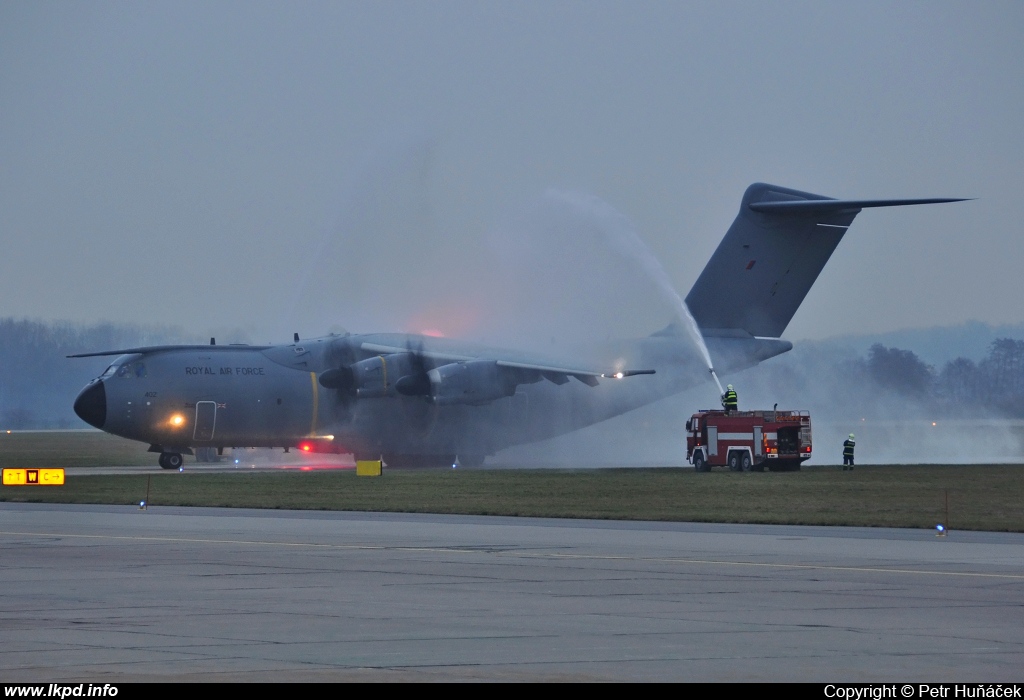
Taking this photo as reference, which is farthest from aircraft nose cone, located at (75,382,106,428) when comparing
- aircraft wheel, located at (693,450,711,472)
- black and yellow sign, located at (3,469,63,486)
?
aircraft wheel, located at (693,450,711,472)

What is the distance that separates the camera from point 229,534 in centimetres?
2370

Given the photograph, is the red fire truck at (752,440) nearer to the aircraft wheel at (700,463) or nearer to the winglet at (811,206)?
the aircraft wheel at (700,463)

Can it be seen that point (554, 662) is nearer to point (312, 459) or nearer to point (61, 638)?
point (61, 638)

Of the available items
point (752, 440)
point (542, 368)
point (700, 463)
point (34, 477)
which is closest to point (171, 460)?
point (34, 477)

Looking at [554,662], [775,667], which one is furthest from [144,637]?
[775,667]

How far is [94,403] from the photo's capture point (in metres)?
47.2

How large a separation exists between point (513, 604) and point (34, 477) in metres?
26.8

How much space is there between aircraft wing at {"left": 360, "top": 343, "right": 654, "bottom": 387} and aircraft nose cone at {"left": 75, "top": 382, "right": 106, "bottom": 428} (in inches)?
359

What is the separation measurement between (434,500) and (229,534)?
9.20 m

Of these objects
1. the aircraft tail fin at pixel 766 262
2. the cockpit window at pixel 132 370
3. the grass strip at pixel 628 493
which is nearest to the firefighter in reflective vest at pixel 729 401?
the grass strip at pixel 628 493

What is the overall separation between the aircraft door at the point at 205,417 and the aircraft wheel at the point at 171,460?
2.48 m

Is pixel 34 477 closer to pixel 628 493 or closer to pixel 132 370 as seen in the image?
pixel 132 370

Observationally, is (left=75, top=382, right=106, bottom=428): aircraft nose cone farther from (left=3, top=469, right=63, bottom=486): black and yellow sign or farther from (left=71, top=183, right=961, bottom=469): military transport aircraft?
(left=3, top=469, right=63, bottom=486): black and yellow sign

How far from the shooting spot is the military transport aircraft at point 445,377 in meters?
46.8
